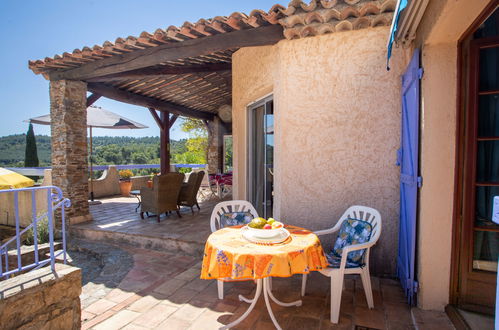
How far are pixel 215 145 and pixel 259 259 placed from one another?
9.90 metres

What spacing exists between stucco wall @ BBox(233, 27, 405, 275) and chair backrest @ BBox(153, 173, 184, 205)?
2.63 metres

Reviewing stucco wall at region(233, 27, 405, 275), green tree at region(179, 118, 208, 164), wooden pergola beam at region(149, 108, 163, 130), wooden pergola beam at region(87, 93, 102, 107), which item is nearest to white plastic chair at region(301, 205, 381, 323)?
stucco wall at region(233, 27, 405, 275)

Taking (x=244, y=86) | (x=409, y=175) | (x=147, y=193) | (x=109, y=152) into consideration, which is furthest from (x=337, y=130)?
(x=109, y=152)

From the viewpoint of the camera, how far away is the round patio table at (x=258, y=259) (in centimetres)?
179

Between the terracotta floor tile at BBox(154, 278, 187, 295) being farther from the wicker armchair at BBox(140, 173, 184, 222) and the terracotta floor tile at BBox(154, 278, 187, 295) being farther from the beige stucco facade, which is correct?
the wicker armchair at BBox(140, 173, 184, 222)

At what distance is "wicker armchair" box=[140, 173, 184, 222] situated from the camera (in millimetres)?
5176

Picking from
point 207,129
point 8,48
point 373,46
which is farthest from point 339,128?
point 8,48

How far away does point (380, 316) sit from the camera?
90.6 inches

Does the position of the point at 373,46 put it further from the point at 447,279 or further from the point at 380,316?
the point at 380,316

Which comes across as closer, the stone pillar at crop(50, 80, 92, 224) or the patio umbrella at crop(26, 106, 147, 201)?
the stone pillar at crop(50, 80, 92, 224)

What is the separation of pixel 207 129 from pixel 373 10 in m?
9.01

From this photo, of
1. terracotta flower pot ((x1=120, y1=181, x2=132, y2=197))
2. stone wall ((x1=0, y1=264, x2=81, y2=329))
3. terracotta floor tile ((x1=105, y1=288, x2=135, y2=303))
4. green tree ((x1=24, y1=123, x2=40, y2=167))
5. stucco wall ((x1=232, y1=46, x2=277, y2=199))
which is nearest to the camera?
stone wall ((x1=0, y1=264, x2=81, y2=329))

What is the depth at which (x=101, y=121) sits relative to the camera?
8.23 m

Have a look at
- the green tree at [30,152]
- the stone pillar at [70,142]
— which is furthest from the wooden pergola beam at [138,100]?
the green tree at [30,152]
